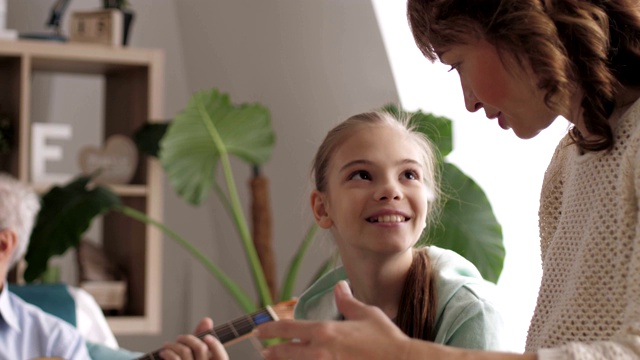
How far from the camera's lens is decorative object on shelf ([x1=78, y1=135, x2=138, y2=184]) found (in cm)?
368

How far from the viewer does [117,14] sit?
3.69 meters

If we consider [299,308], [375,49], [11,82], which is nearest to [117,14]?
[11,82]

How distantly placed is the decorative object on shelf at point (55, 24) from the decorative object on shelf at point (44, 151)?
32 cm

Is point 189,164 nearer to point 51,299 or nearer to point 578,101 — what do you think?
point 51,299

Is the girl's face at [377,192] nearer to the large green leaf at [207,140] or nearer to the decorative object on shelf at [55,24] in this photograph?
the large green leaf at [207,140]

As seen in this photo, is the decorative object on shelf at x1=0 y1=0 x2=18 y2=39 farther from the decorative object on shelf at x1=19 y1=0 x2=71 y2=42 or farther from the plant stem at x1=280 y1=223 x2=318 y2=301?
the plant stem at x1=280 y1=223 x2=318 y2=301

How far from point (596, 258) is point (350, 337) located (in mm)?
296

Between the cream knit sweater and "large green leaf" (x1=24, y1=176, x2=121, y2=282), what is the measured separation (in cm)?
229

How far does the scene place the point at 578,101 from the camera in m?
0.95

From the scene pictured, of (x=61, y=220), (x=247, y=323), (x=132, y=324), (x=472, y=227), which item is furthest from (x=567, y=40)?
(x=132, y=324)

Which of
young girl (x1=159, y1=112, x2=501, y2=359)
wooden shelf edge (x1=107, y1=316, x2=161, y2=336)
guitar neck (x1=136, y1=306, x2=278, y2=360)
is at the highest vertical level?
young girl (x1=159, y1=112, x2=501, y2=359)

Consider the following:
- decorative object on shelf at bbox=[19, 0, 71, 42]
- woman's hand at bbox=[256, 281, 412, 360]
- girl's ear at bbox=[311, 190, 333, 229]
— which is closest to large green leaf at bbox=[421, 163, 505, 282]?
girl's ear at bbox=[311, 190, 333, 229]

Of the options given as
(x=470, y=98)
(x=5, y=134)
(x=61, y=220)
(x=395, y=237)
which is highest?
(x=470, y=98)

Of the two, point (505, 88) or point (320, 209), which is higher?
point (505, 88)
